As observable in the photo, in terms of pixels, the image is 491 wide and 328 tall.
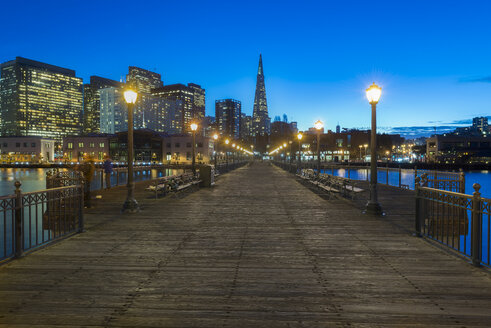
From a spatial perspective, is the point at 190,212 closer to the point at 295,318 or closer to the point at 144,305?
the point at 144,305

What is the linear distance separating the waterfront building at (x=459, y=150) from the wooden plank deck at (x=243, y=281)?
151232 mm

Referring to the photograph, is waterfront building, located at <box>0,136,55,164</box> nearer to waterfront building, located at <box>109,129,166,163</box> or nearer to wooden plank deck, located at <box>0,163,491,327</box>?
waterfront building, located at <box>109,129,166,163</box>

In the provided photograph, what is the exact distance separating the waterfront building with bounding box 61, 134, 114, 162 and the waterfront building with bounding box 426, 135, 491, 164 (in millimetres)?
136295

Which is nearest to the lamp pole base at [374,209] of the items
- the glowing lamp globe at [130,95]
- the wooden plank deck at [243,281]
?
the wooden plank deck at [243,281]

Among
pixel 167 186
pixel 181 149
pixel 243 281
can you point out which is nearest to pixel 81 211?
pixel 243 281

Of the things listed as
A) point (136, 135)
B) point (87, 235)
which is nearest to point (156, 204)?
point (87, 235)

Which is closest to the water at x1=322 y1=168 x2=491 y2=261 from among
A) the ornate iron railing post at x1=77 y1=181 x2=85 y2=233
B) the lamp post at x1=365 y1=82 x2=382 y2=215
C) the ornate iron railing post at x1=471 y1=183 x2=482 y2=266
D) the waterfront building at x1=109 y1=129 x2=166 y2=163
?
the ornate iron railing post at x1=471 y1=183 x2=482 y2=266

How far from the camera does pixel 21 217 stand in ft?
20.2

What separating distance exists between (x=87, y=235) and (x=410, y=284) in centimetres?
730

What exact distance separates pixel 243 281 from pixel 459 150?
6416 inches

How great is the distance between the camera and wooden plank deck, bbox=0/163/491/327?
13.2 feet

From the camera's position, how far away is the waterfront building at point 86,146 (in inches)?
4850

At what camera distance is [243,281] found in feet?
16.8

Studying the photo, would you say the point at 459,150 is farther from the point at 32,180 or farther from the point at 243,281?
the point at 243,281
